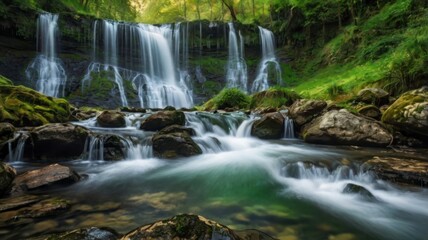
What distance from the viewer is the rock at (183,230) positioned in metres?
2.09

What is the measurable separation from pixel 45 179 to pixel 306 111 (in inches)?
270

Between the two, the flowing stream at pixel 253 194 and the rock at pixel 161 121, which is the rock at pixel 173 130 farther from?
the rock at pixel 161 121

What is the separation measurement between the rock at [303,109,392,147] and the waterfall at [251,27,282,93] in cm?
1388

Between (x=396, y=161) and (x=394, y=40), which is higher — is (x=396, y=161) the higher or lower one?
the lower one

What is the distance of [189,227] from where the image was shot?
7.08ft

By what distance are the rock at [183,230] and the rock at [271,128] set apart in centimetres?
673

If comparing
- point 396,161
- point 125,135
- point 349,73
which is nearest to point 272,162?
point 396,161

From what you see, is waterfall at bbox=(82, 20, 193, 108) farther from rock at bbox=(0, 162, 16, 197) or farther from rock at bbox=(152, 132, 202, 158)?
rock at bbox=(0, 162, 16, 197)

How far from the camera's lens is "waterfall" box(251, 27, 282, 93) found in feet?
71.6

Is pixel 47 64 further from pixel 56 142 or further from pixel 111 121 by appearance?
pixel 56 142

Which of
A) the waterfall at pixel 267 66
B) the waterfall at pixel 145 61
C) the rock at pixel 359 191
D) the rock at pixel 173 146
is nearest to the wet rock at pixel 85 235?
the rock at pixel 359 191

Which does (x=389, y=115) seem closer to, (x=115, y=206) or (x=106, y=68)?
(x=115, y=206)

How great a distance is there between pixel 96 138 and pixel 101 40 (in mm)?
15789

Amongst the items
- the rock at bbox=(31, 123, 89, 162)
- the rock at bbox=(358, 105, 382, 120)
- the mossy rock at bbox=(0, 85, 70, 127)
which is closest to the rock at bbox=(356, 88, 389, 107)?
the rock at bbox=(358, 105, 382, 120)
